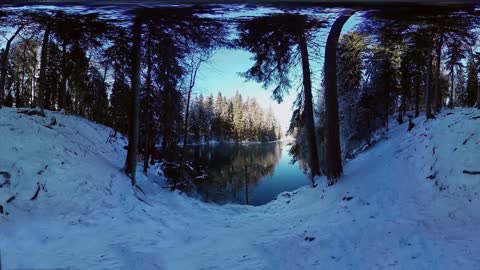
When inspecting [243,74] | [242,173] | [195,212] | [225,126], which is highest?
[243,74]

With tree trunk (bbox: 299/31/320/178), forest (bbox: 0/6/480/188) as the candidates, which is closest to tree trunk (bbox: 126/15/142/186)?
forest (bbox: 0/6/480/188)

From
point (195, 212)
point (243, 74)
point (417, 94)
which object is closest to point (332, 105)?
point (417, 94)

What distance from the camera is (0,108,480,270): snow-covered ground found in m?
1.28

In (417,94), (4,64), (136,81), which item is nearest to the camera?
(4,64)

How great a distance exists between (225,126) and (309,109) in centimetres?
41

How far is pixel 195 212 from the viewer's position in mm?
1521

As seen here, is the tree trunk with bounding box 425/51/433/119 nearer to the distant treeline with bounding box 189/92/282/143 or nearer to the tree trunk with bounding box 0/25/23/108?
the distant treeline with bounding box 189/92/282/143

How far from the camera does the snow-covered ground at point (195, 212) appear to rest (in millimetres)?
1276

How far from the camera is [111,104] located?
1434 mm

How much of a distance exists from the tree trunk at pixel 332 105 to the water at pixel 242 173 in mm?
192

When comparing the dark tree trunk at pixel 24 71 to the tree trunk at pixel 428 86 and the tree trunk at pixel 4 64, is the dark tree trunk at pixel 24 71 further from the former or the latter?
the tree trunk at pixel 428 86

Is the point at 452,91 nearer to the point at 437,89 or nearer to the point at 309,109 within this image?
the point at 437,89

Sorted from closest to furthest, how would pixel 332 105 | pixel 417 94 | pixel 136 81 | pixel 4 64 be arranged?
pixel 4 64, pixel 136 81, pixel 417 94, pixel 332 105

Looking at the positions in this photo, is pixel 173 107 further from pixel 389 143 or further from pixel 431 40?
pixel 431 40
